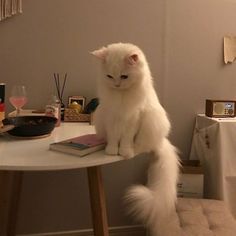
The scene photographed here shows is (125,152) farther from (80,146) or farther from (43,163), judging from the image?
(43,163)

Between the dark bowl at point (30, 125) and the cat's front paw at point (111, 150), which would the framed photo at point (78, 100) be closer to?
the dark bowl at point (30, 125)

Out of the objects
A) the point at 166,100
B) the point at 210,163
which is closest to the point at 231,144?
the point at 210,163

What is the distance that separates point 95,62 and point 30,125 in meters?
0.61

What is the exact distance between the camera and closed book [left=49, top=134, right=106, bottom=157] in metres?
1.01

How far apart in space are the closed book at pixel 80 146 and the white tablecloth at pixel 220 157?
0.78 meters

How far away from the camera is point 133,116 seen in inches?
40.7

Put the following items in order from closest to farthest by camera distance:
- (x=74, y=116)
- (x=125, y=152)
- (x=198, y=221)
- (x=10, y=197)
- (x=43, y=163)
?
(x=43, y=163)
(x=125, y=152)
(x=198, y=221)
(x=10, y=197)
(x=74, y=116)

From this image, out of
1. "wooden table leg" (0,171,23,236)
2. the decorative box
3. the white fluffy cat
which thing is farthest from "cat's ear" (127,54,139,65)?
"wooden table leg" (0,171,23,236)

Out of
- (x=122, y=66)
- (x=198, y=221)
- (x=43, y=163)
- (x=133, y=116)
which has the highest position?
(x=122, y=66)

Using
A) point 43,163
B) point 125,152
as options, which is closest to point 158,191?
point 125,152

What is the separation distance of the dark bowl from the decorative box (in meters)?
0.23

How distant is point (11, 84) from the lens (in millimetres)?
1584

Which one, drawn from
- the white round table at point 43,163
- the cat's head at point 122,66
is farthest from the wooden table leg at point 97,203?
the cat's head at point 122,66

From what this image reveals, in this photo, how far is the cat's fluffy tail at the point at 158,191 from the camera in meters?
1.08
